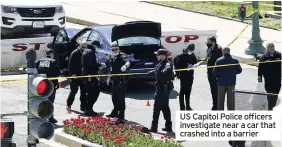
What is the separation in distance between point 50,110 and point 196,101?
9653 millimetres

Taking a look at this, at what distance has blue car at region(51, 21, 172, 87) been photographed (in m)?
20.7

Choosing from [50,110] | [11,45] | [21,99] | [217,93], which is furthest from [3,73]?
[50,110]

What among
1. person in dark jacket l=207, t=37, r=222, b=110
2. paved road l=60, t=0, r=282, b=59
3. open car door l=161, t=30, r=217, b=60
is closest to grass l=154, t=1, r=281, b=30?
paved road l=60, t=0, r=282, b=59

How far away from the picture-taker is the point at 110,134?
15766mm

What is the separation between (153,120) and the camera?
673 inches

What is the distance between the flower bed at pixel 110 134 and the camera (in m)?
15.1

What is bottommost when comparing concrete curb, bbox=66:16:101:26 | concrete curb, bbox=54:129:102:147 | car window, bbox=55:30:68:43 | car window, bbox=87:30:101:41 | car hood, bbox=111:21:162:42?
concrete curb, bbox=54:129:102:147

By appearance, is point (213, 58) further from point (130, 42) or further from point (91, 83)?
point (130, 42)

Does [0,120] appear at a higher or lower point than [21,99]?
higher

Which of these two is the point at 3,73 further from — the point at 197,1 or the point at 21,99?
the point at 197,1

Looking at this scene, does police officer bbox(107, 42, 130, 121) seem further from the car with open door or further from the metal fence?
the metal fence

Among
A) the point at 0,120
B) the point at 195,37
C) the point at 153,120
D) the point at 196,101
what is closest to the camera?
the point at 0,120

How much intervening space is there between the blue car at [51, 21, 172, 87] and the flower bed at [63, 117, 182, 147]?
3625mm

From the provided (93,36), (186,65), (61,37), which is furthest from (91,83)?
(61,37)
